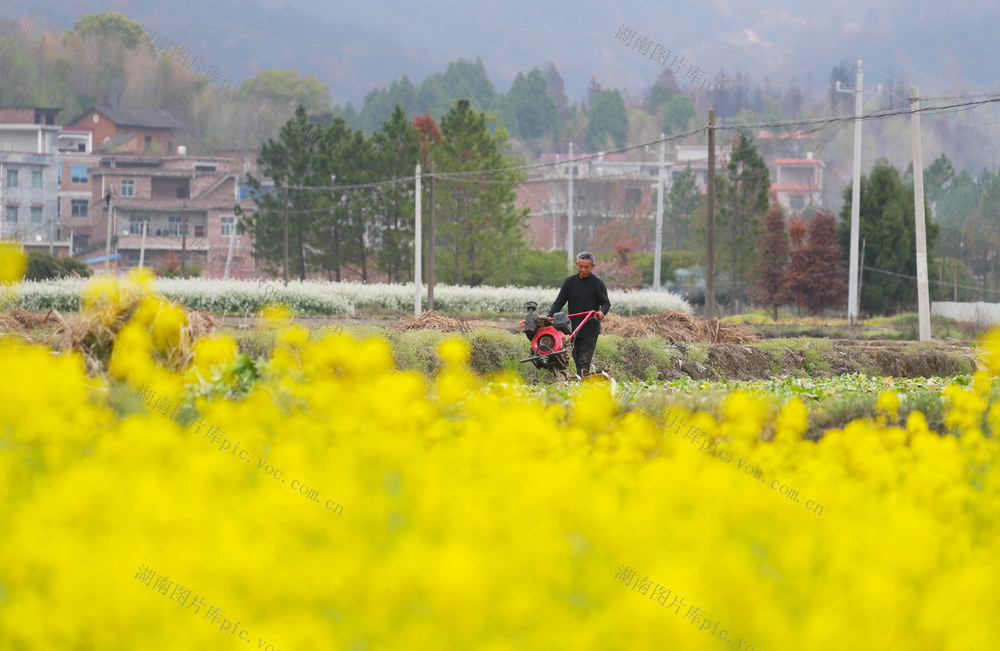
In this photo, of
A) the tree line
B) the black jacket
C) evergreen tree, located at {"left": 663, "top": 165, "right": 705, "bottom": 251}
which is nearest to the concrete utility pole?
the black jacket

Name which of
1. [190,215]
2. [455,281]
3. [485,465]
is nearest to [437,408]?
[485,465]

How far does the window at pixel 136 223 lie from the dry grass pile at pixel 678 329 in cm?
5663

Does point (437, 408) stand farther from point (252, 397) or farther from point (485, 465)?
point (485, 465)

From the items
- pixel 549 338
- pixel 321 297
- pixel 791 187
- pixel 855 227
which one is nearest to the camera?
pixel 549 338

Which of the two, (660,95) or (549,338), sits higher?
(660,95)

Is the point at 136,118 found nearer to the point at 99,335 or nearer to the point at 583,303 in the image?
the point at 583,303

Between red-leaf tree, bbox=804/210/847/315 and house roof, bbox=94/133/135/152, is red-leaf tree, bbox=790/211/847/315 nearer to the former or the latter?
red-leaf tree, bbox=804/210/847/315

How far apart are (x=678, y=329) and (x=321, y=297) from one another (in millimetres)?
17025

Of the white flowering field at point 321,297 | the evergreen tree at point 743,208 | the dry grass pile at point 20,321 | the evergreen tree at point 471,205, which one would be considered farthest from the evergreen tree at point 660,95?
the dry grass pile at point 20,321

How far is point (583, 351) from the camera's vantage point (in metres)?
13.0

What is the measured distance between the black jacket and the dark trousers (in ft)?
0.23

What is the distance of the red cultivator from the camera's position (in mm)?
12703

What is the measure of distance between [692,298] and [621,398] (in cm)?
4469

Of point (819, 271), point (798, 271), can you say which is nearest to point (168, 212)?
point (798, 271)
